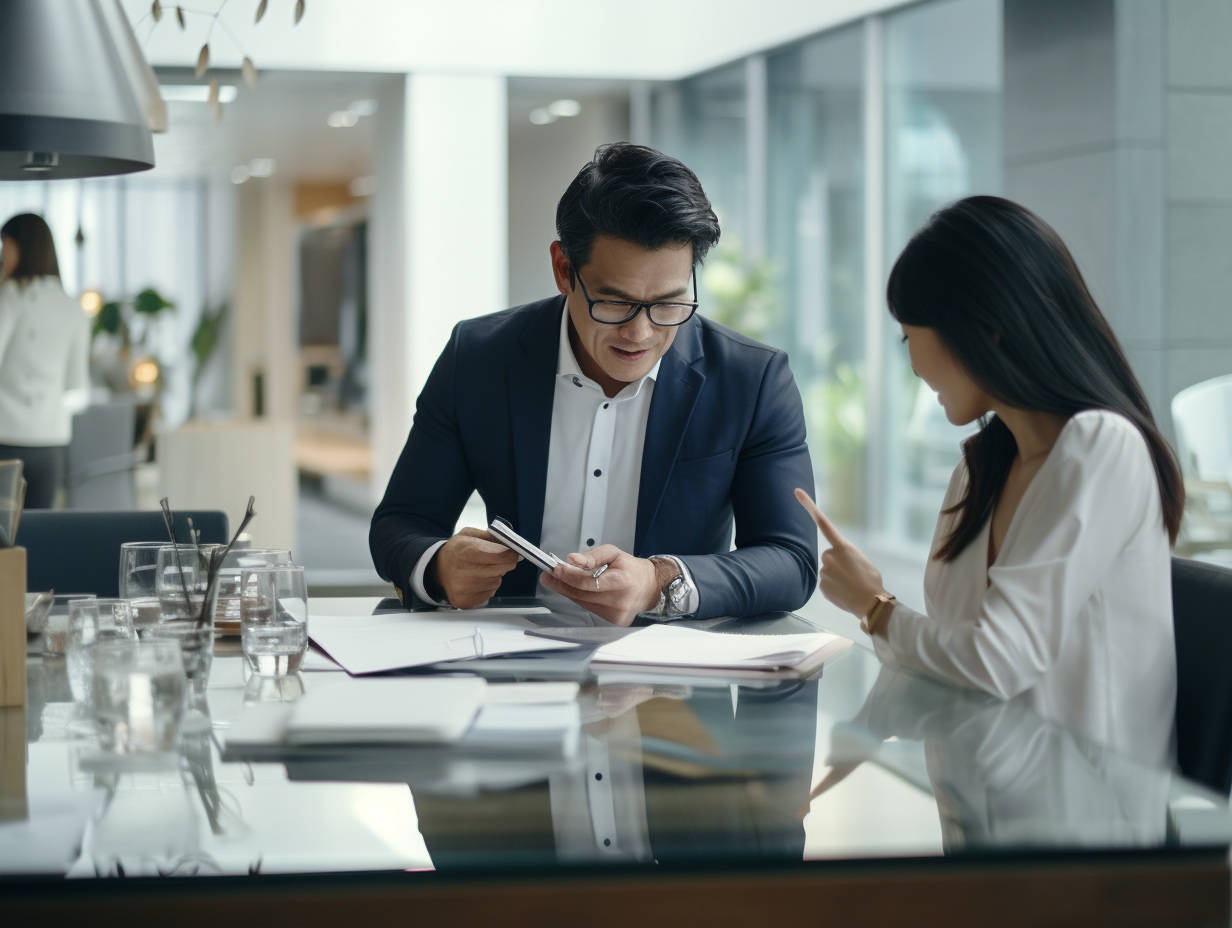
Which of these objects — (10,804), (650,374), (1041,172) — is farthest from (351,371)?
(10,804)

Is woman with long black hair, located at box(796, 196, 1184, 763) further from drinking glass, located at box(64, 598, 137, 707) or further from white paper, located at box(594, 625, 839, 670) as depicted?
drinking glass, located at box(64, 598, 137, 707)

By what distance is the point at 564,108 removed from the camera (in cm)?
956

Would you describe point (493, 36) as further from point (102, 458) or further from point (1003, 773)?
point (1003, 773)

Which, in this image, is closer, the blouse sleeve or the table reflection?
the table reflection

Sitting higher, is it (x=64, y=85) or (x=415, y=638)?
(x=64, y=85)

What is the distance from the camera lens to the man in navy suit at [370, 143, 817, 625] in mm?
1867

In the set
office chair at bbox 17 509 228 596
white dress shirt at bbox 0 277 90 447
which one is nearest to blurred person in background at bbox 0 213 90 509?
white dress shirt at bbox 0 277 90 447

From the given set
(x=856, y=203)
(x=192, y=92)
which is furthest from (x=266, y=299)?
(x=856, y=203)

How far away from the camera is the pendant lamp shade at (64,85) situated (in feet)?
5.83

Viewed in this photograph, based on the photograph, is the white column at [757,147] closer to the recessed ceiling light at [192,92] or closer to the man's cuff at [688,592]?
the recessed ceiling light at [192,92]

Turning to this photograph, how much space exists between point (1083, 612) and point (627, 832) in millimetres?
727

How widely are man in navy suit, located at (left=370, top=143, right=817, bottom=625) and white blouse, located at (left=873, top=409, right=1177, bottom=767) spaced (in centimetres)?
48


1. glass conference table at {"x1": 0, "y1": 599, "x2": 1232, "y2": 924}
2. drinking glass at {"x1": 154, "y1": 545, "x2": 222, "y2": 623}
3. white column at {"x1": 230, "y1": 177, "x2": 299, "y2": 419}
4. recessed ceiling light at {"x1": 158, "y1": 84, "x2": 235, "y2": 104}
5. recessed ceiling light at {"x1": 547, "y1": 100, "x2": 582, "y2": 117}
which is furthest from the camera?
white column at {"x1": 230, "y1": 177, "x2": 299, "y2": 419}

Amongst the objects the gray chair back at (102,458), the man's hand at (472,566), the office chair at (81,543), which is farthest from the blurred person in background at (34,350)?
the man's hand at (472,566)
